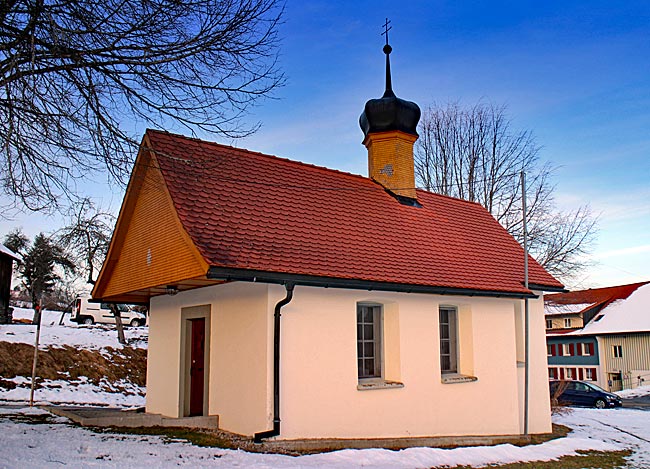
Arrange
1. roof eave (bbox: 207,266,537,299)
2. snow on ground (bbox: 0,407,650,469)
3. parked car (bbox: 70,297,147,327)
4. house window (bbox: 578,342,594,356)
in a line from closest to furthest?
snow on ground (bbox: 0,407,650,469) → roof eave (bbox: 207,266,537,299) → parked car (bbox: 70,297,147,327) → house window (bbox: 578,342,594,356)

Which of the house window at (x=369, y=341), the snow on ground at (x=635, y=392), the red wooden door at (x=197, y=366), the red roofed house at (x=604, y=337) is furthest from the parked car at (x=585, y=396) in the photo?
the red wooden door at (x=197, y=366)

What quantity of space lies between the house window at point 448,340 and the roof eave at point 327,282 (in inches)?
33.3

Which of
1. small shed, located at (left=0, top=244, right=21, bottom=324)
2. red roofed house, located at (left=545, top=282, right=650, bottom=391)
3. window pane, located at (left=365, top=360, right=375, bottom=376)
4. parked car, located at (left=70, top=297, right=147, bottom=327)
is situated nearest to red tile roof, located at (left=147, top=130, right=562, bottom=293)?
window pane, located at (left=365, top=360, right=375, bottom=376)

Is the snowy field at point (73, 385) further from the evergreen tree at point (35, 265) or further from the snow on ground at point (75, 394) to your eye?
the evergreen tree at point (35, 265)

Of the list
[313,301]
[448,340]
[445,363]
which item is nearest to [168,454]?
[313,301]

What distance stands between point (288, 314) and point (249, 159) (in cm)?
418

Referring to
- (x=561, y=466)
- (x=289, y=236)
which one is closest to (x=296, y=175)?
(x=289, y=236)

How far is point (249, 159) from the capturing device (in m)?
13.2

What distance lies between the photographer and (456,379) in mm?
12789

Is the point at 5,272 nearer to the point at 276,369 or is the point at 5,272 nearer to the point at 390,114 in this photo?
the point at 390,114

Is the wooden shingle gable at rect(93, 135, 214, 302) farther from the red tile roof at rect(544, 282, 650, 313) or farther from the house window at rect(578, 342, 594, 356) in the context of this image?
the red tile roof at rect(544, 282, 650, 313)

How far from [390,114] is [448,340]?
21.0 ft

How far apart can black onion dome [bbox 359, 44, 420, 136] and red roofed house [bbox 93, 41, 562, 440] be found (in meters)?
1.96

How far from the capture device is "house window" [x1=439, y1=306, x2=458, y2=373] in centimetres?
1344
